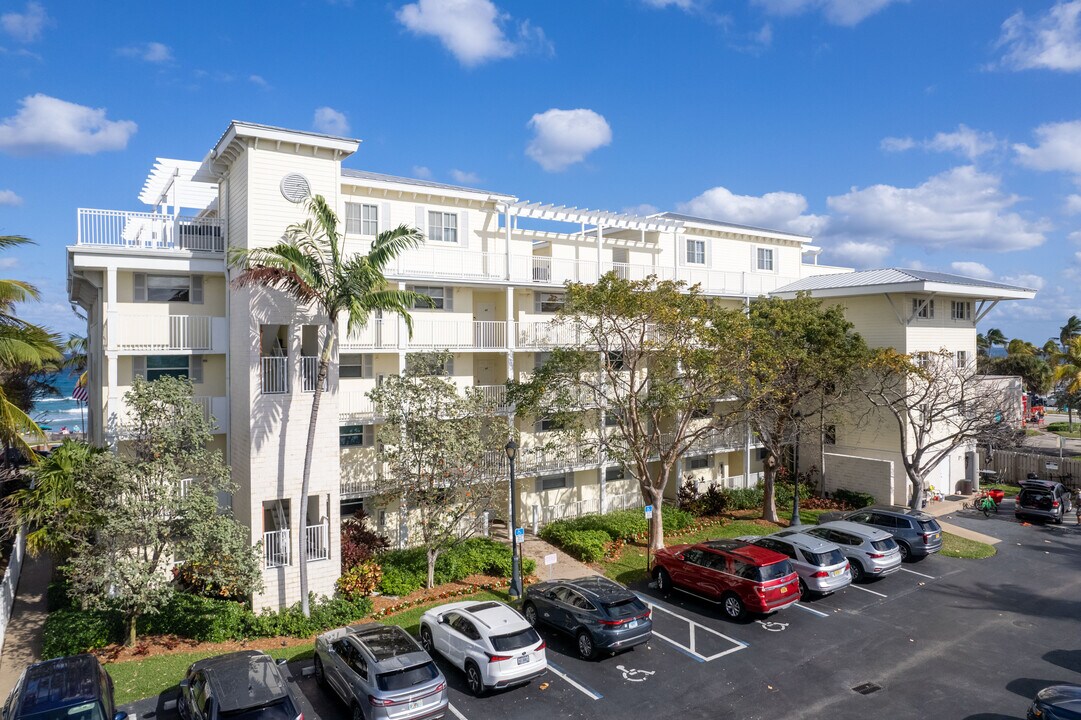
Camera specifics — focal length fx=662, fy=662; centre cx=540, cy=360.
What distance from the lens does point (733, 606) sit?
16.8 metres

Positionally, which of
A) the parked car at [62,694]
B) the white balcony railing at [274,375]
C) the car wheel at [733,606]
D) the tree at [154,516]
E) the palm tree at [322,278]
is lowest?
the car wheel at [733,606]

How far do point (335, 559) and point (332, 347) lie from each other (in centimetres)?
568

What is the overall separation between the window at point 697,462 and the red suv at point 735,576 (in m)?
11.6

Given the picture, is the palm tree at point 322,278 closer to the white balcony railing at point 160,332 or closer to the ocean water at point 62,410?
the white balcony railing at point 160,332

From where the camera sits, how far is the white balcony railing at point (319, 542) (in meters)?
17.6

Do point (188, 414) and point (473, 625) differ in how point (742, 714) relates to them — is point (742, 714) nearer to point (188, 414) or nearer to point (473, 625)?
point (473, 625)

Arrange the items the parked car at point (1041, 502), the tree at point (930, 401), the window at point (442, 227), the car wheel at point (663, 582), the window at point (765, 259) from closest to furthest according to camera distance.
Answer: the car wheel at point (663, 582) < the window at point (442, 227) < the tree at point (930, 401) < the parked car at point (1041, 502) < the window at point (765, 259)

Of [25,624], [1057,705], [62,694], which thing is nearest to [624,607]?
[1057,705]

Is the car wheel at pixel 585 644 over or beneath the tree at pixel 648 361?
beneath

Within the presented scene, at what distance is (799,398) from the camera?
85.8 ft

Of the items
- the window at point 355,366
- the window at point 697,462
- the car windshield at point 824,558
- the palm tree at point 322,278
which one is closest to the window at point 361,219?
the window at point 355,366

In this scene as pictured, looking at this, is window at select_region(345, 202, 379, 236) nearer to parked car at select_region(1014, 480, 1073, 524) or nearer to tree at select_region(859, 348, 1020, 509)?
tree at select_region(859, 348, 1020, 509)

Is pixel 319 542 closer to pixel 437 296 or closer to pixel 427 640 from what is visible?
pixel 427 640

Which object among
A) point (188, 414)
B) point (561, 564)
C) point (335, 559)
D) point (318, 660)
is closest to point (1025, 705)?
point (561, 564)
